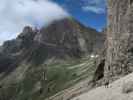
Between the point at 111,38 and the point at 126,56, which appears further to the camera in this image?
the point at 111,38

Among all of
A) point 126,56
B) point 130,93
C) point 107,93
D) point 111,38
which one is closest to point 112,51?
point 111,38

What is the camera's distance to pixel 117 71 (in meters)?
62.5

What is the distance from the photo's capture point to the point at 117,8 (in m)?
66.4

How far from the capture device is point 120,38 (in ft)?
206

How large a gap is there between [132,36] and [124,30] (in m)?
3.41

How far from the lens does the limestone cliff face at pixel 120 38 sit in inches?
2314

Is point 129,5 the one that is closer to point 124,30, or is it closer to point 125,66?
point 124,30

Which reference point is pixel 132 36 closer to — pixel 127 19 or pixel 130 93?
pixel 127 19

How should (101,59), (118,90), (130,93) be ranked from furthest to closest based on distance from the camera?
(101,59)
(118,90)
(130,93)

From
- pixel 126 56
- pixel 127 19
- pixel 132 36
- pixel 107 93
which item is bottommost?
pixel 107 93

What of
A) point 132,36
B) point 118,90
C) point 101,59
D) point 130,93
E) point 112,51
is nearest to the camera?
point 130,93

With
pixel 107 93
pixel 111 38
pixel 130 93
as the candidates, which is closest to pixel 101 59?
pixel 111 38

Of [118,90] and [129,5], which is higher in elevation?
[129,5]

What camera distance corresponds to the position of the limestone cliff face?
58781mm
